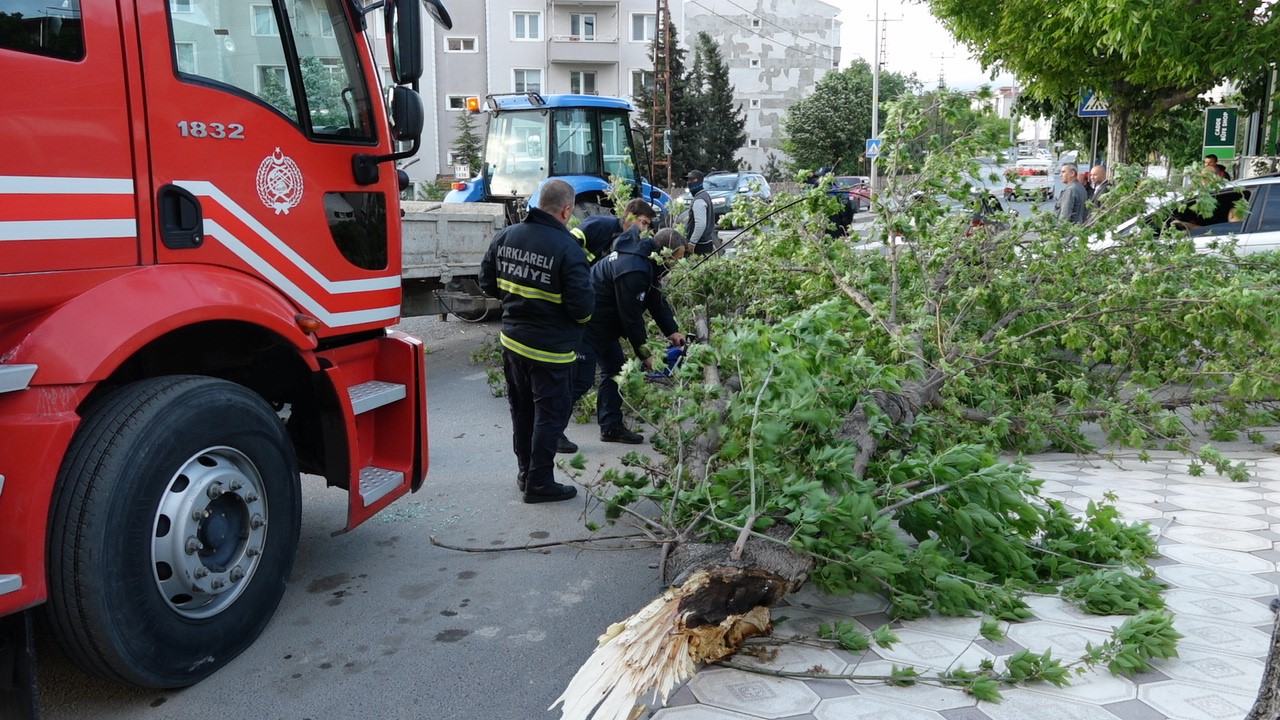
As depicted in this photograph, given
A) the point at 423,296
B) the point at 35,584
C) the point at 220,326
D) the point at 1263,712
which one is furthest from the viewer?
the point at 423,296

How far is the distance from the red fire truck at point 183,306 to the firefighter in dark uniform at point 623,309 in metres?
2.58

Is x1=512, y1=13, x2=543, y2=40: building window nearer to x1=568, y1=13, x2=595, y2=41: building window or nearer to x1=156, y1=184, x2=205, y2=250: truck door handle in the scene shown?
x1=568, y1=13, x2=595, y2=41: building window

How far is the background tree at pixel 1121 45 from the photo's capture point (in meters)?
12.4

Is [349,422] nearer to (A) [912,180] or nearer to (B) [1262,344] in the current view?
(A) [912,180]

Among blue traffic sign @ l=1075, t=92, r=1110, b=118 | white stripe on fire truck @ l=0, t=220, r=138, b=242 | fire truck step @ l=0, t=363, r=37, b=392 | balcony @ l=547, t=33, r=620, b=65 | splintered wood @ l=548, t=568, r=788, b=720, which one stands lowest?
splintered wood @ l=548, t=568, r=788, b=720

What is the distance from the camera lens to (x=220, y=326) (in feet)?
12.3

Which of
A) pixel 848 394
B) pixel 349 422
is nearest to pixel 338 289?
pixel 349 422

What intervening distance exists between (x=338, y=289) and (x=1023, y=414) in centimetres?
438

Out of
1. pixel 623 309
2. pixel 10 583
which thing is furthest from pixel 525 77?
pixel 10 583

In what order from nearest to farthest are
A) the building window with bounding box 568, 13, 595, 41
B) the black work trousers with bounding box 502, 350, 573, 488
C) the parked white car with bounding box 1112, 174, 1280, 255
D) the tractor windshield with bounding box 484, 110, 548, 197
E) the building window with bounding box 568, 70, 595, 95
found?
1. the black work trousers with bounding box 502, 350, 573, 488
2. the parked white car with bounding box 1112, 174, 1280, 255
3. the tractor windshield with bounding box 484, 110, 548, 197
4. the building window with bounding box 568, 70, 595, 95
5. the building window with bounding box 568, 13, 595, 41

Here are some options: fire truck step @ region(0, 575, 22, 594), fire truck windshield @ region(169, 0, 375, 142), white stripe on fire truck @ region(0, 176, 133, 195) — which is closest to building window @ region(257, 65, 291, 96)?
fire truck windshield @ region(169, 0, 375, 142)

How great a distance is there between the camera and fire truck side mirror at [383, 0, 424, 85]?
4.23 m

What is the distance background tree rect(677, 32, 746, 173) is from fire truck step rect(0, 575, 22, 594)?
45.1 m

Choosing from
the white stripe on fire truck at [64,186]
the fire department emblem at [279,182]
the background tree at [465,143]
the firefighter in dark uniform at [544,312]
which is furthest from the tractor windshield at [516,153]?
the background tree at [465,143]
